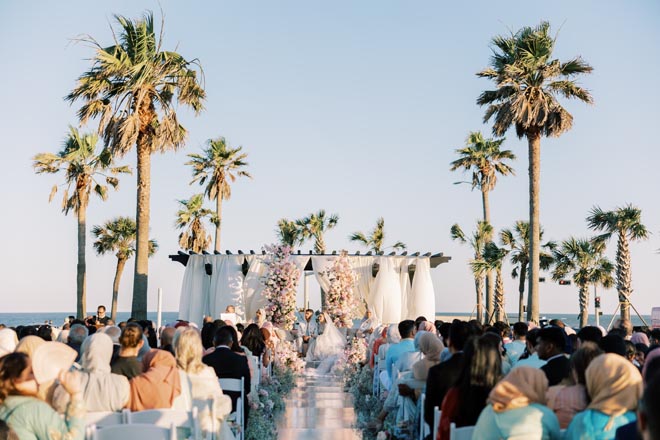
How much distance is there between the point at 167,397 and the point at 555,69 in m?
19.2

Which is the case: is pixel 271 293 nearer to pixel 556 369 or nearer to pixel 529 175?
pixel 529 175

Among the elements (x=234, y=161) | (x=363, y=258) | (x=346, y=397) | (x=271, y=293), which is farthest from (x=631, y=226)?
(x=234, y=161)

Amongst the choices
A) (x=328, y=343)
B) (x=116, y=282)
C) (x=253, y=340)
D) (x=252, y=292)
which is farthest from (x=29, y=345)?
(x=116, y=282)

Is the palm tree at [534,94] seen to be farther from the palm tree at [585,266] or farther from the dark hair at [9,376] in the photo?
the dark hair at [9,376]

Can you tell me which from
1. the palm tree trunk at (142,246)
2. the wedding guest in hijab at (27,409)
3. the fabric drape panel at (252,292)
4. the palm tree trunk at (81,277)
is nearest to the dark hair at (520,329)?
the wedding guest in hijab at (27,409)

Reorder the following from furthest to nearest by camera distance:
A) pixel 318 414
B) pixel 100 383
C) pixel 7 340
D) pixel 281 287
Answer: pixel 281 287 < pixel 318 414 < pixel 7 340 < pixel 100 383

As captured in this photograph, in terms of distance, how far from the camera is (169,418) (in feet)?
17.7

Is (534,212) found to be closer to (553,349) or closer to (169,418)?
(553,349)

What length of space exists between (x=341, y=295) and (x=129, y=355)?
1369 centimetres

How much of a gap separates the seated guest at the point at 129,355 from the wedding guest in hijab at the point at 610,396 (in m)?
3.64

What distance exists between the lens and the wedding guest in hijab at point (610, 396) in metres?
4.15

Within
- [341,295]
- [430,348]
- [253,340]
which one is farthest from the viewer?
[341,295]

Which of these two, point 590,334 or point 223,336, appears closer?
point 590,334

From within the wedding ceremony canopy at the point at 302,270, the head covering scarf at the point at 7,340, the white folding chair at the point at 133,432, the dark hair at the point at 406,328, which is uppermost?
the wedding ceremony canopy at the point at 302,270
